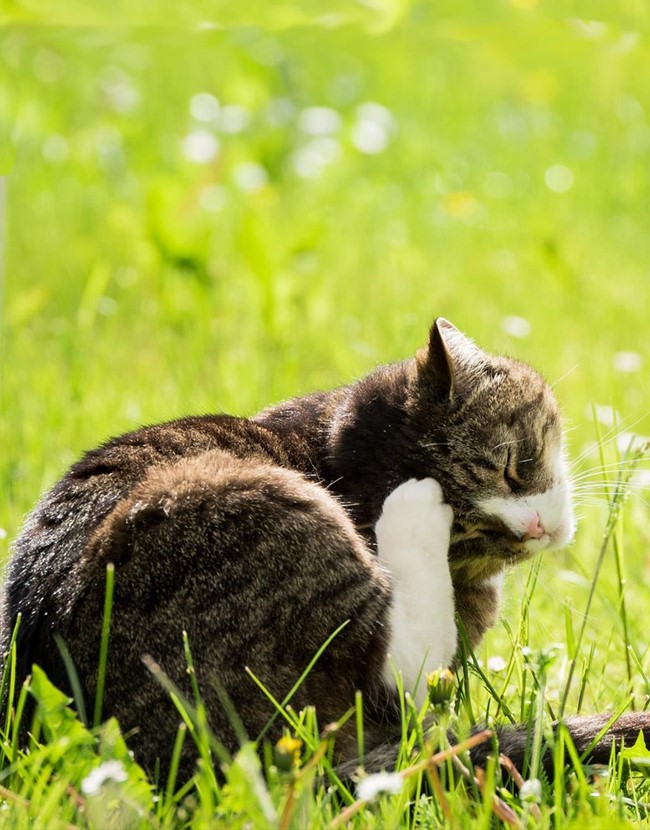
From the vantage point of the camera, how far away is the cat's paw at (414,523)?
2.47m

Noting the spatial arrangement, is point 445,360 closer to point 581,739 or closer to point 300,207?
point 581,739

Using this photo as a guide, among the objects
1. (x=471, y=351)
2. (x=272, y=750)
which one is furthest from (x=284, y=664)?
(x=471, y=351)

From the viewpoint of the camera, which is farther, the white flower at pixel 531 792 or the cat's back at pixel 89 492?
the cat's back at pixel 89 492

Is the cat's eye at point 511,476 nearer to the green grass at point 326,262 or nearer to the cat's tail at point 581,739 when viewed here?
the green grass at point 326,262

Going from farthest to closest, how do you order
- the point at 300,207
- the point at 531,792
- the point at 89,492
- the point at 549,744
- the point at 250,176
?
the point at 250,176, the point at 300,207, the point at 89,492, the point at 549,744, the point at 531,792

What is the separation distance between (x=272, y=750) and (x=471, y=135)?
564cm

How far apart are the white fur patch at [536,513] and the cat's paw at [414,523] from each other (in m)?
0.12

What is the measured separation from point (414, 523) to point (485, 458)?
Result: 25cm

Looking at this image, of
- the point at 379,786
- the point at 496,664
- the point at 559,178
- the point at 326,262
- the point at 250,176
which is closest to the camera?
the point at 379,786

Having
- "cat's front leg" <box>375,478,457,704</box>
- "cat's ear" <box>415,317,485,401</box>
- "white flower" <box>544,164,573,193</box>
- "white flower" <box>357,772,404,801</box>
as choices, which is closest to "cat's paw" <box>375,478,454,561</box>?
"cat's front leg" <box>375,478,457,704</box>

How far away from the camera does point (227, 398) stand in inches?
165

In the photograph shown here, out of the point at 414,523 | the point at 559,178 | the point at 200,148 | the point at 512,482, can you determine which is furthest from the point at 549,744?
the point at 559,178

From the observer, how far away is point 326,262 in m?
5.65

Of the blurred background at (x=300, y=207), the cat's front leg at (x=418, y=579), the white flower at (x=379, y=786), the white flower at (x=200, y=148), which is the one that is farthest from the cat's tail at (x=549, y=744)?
the white flower at (x=200, y=148)
